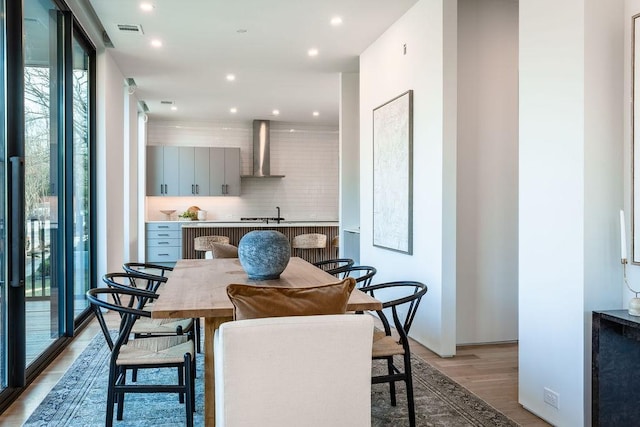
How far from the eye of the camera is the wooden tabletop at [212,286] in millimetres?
2287

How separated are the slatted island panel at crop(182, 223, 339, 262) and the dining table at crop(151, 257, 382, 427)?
483 cm

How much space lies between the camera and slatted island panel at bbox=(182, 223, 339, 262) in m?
8.44

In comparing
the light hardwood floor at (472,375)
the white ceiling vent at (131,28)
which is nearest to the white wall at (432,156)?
the light hardwood floor at (472,375)

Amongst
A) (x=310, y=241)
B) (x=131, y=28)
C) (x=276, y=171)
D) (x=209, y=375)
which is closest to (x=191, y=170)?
(x=276, y=171)

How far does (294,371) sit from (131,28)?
4686 mm

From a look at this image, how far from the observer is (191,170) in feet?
35.0

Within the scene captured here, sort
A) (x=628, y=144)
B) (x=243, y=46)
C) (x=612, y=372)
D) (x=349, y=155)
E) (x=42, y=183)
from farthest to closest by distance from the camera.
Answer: (x=349, y=155) < (x=243, y=46) < (x=42, y=183) < (x=628, y=144) < (x=612, y=372)

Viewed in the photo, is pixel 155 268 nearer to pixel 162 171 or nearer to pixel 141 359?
pixel 141 359

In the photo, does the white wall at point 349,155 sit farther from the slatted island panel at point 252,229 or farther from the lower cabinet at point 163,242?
the lower cabinet at point 163,242

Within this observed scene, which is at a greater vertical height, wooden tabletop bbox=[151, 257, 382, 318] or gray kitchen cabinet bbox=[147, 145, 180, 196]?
gray kitchen cabinet bbox=[147, 145, 180, 196]

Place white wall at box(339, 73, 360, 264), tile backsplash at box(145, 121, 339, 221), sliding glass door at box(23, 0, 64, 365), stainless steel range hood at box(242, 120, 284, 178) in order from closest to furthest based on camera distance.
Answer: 1. sliding glass door at box(23, 0, 64, 365)
2. white wall at box(339, 73, 360, 264)
3. stainless steel range hood at box(242, 120, 284, 178)
4. tile backsplash at box(145, 121, 339, 221)

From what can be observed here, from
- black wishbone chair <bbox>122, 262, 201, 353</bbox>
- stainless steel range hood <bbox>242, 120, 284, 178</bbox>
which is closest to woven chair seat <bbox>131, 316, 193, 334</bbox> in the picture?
black wishbone chair <bbox>122, 262, 201, 353</bbox>

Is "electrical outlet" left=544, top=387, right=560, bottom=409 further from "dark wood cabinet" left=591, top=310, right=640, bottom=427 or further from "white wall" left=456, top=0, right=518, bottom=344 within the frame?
"white wall" left=456, top=0, right=518, bottom=344

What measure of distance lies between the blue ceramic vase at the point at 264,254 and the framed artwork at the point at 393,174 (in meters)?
2.03
